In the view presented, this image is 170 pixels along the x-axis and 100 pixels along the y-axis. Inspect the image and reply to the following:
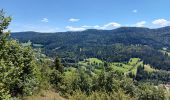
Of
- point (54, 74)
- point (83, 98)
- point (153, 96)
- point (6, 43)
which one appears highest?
point (6, 43)

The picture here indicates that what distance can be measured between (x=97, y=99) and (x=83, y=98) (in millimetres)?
2151

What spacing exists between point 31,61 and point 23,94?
5.33m

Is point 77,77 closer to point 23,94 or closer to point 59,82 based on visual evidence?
point 59,82

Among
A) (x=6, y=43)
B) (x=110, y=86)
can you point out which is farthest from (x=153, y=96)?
(x=6, y=43)

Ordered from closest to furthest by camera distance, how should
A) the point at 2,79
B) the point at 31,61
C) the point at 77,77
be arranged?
1. the point at 2,79
2. the point at 31,61
3. the point at 77,77

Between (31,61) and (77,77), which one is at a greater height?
(31,61)

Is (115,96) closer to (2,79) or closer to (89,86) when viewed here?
(2,79)

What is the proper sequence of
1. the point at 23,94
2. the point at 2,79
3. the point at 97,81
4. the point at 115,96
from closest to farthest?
the point at 2,79 < the point at 115,96 < the point at 23,94 < the point at 97,81

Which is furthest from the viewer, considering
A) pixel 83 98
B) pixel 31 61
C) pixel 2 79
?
pixel 31 61

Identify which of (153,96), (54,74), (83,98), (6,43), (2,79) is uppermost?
(6,43)

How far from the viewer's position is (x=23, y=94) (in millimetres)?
37719

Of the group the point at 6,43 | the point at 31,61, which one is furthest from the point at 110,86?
the point at 6,43

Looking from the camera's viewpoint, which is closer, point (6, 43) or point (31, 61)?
point (6, 43)

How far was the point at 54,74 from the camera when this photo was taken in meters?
74.2
